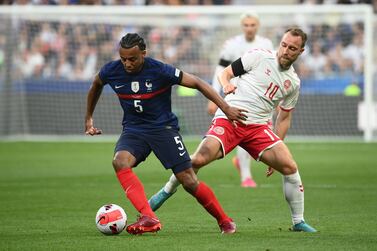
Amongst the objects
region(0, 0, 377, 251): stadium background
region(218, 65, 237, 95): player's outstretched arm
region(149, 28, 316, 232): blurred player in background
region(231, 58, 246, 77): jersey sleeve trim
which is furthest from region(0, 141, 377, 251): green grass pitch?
region(231, 58, 246, 77): jersey sleeve trim

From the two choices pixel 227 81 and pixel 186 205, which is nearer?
pixel 227 81

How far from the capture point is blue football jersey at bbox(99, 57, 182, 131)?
986 cm

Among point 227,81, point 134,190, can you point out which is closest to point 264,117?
point 227,81

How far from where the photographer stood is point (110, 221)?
9750 mm

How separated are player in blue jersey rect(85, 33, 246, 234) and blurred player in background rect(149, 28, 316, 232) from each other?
0.48 m

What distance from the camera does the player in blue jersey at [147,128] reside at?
9.74 meters

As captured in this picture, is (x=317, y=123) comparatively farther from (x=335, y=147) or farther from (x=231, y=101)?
(x=231, y=101)

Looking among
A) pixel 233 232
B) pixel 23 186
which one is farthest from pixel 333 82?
pixel 233 232

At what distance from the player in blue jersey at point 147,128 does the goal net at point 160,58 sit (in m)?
16.1

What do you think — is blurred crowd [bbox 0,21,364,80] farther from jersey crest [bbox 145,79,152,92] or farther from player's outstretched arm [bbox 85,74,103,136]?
jersey crest [bbox 145,79,152,92]

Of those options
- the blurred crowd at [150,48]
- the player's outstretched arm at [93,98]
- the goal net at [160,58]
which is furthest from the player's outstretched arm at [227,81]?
the blurred crowd at [150,48]

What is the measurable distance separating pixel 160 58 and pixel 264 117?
53.4ft

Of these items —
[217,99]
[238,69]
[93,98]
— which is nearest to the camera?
[217,99]

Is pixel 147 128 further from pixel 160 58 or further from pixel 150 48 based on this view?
pixel 150 48
